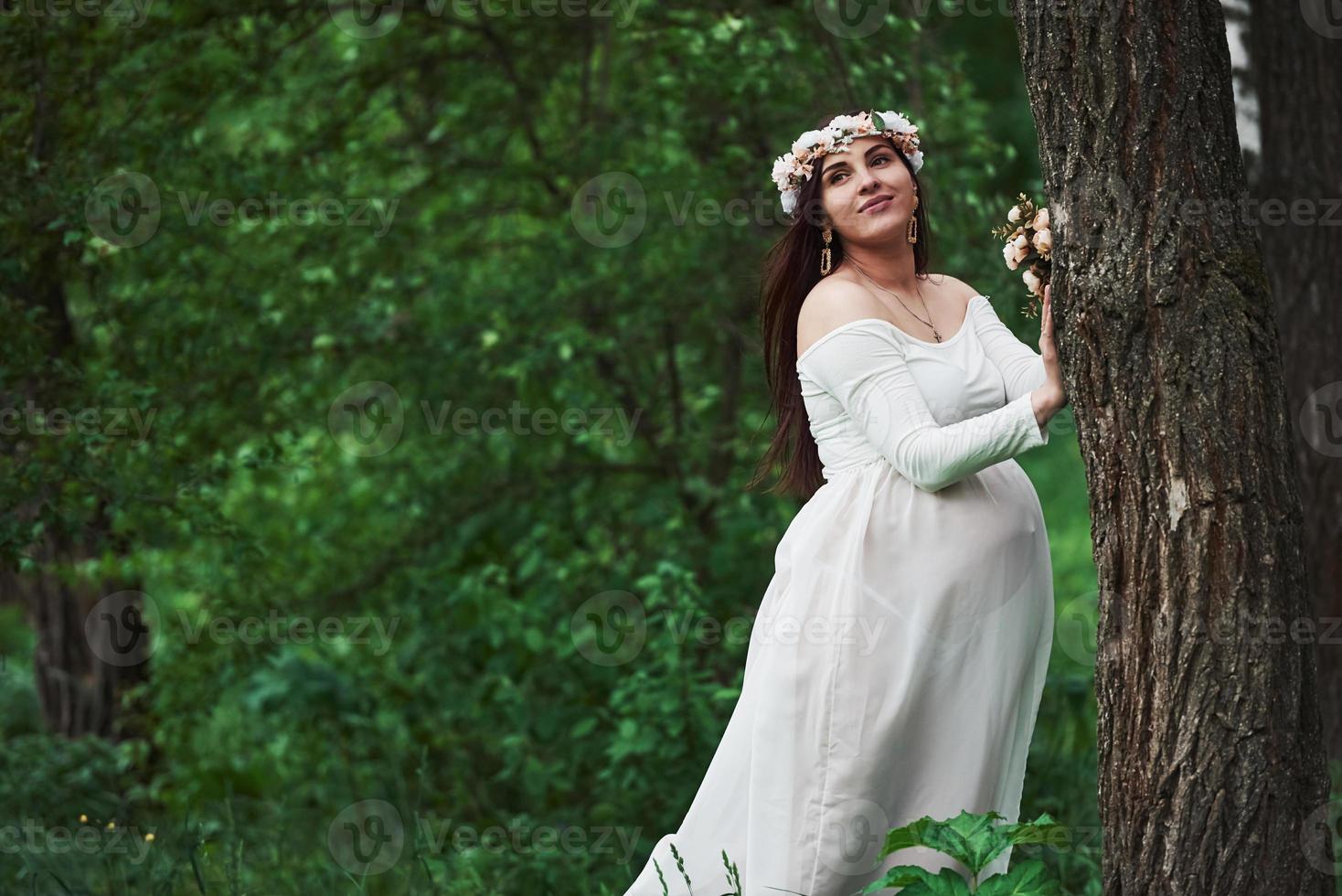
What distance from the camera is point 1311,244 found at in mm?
4770

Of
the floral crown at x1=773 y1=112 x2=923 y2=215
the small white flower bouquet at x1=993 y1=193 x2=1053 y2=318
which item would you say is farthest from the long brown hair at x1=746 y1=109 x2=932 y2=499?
the small white flower bouquet at x1=993 y1=193 x2=1053 y2=318

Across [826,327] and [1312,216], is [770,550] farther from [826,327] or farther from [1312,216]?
[826,327]

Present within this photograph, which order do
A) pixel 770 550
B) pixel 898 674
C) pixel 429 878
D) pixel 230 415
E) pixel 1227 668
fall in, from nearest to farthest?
pixel 1227 668 → pixel 898 674 → pixel 429 878 → pixel 230 415 → pixel 770 550

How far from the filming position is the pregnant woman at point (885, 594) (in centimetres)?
286

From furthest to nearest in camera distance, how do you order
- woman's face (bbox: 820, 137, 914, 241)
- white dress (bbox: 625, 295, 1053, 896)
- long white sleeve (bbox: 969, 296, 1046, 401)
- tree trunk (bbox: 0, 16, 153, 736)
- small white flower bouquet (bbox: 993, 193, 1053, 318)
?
tree trunk (bbox: 0, 16, 153, 736)
woman's face (bbox: 820, 137, 914, 241)
long white sleeve (bbox: 969, 296, 1046, 401)
white dress (bbox: 625, 295, 1053, 896)
small white flower bouquet (bbox: 993, 193, 1053, 318)

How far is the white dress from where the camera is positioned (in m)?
2.86

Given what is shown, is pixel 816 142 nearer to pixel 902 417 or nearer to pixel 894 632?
pixel 902 417

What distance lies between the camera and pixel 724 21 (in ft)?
16.1

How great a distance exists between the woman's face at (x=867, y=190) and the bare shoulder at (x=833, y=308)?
0.14 meters

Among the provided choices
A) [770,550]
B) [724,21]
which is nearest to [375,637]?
[770,550]

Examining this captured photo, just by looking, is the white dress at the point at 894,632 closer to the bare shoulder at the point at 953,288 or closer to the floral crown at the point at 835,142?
the bare shoulder at the point at 953,288

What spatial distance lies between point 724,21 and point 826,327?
2.34 metres

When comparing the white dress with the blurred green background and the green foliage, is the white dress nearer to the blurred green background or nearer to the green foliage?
the green foliage

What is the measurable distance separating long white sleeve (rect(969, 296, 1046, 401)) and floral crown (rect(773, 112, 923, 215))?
0.40 metres
